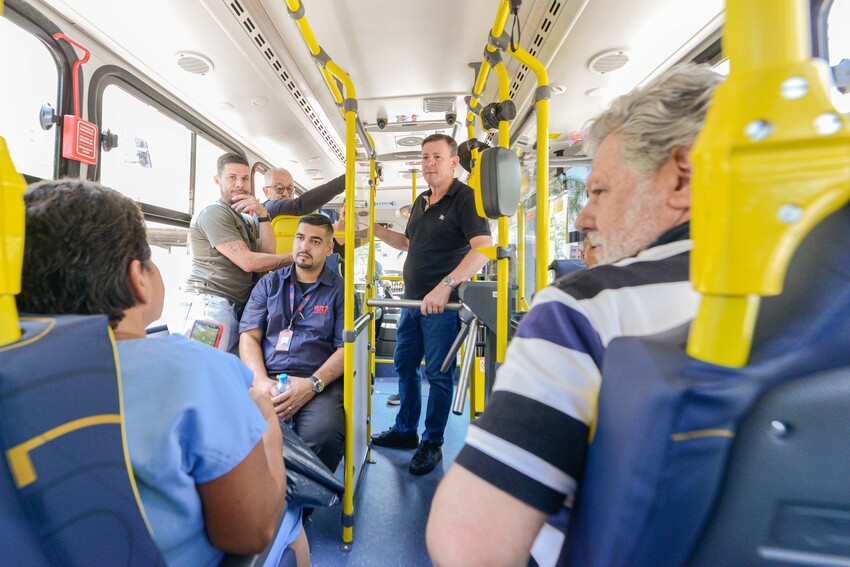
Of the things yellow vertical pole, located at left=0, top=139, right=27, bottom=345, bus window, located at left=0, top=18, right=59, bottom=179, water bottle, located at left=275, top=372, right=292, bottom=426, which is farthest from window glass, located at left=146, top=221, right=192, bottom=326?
yellow vertical pole, located at left=0, top=139, right=27, bottom=345

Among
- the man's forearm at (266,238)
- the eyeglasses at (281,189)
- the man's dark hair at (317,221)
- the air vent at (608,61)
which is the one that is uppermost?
the air vent at (608,61)

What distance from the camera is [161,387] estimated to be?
2.39 feet

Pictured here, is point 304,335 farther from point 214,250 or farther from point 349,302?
point 214,250

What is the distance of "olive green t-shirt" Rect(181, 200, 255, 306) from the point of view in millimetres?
2285

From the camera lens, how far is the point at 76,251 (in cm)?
74

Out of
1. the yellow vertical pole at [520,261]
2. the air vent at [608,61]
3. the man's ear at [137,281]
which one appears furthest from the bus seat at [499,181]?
the air vent at [608,61]

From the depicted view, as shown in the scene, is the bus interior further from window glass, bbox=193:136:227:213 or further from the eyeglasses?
the eyeglasses

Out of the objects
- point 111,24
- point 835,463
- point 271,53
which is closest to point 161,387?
point 835,463

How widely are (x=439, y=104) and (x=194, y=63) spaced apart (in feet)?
5.72

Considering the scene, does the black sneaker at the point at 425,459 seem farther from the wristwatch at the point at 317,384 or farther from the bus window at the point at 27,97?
the bus window at the point at 27,97

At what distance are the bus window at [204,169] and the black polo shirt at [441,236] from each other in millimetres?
2171

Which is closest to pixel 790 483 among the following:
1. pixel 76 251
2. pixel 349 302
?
pixel 76 251

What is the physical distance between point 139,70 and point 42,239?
263cm

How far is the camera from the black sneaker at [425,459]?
2.56 meters
